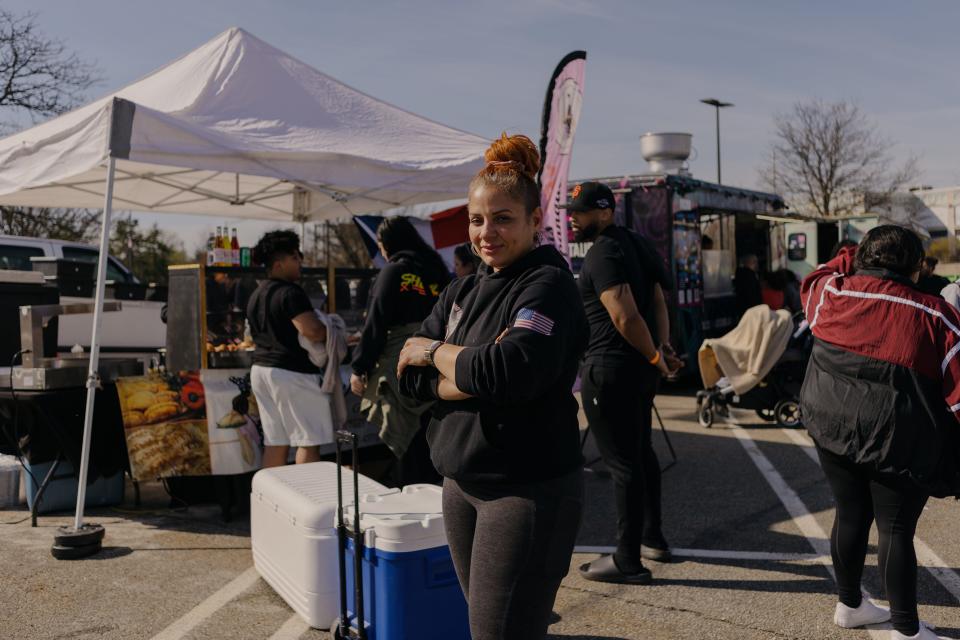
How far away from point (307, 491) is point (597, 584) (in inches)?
59.6

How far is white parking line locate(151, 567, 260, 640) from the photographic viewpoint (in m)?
3.88

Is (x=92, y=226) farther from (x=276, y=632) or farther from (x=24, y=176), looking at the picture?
(x=276, y=632)

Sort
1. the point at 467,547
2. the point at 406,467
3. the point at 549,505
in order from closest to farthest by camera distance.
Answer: the point at 549,505, the point at 467,547, the point at 406,467

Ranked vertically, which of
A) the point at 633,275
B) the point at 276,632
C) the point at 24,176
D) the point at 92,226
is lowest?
the point at 276,632

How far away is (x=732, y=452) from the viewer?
754cm

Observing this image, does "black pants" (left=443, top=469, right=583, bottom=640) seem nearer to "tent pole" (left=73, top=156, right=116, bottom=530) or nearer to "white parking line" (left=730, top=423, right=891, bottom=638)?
"white parking line" (left=730, top=423, right=891, bottom=638)

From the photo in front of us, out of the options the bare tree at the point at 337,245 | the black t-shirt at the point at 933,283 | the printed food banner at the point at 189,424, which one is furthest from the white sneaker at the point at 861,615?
the bare tree at the point at 337,245

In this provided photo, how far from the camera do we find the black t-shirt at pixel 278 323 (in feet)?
16.8

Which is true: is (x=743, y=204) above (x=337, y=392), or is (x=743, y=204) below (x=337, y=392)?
above

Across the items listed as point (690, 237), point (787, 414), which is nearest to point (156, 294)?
point (787, 414)

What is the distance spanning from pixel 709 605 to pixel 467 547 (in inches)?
89.7

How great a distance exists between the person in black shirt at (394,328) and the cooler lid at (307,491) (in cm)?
52

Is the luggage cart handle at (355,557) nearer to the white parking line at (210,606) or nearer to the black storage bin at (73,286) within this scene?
the white parking line at (210,606)

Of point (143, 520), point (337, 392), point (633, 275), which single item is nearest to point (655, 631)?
point (633, 275)
